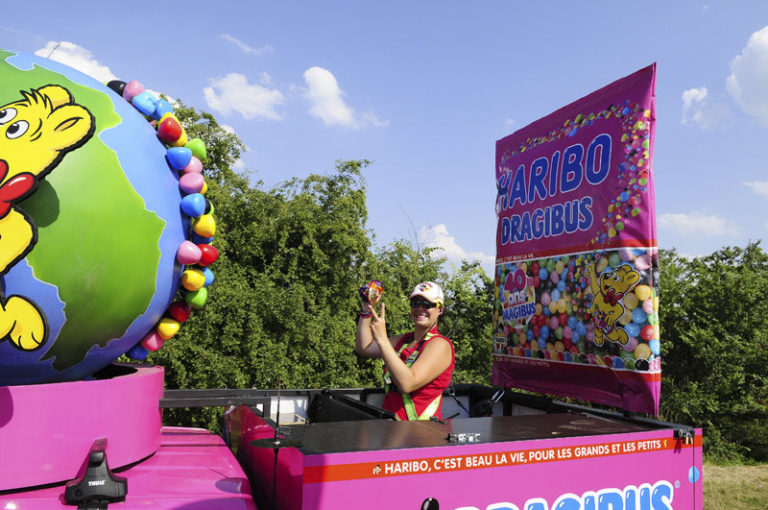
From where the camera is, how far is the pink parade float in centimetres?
252

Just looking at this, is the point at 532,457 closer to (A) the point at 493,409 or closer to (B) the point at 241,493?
(B) the point at 241,493

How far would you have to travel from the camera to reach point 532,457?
2.85 m

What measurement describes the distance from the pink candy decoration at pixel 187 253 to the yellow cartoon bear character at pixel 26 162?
2.57ft

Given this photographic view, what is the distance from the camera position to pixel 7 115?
2.52 m

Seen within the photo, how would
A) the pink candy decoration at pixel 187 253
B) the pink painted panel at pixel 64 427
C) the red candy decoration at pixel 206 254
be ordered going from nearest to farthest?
the pink painted panel at pixel 64 427 → the pink candy decoration at pixel 187 253 → the red candy decoration at pixel 206 254

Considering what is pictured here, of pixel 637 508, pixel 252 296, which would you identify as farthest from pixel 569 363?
pixel 252 296

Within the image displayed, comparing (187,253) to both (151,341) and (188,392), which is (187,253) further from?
(188,392)

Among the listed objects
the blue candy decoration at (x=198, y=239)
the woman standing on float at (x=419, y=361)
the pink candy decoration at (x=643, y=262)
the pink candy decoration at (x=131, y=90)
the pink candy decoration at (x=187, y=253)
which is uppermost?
the pink candy decoration at (x=131, y=90)

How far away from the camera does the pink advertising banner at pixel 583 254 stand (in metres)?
3.88

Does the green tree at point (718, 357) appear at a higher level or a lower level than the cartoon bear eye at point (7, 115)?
lower

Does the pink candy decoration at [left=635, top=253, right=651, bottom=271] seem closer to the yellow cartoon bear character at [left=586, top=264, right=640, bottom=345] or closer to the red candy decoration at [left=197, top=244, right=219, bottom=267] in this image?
the yellow cartoon bear character at [left=586, top=264, right=640, bottom=345]

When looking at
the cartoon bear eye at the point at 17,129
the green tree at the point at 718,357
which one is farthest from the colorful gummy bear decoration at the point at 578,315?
the green tree at the point at 718,357

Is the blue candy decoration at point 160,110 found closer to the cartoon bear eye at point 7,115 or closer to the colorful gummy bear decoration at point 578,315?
the cartoon bear eye at point 7,115

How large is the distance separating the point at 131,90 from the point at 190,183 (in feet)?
2.53
